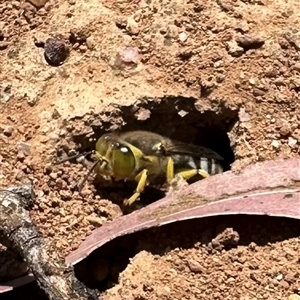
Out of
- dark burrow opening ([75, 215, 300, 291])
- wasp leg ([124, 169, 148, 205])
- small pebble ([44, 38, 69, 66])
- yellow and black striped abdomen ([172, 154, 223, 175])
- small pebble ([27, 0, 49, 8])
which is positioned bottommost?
dark burrow opening ([75, 215, 300, 291])

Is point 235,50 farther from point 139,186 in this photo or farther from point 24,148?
point 24,148

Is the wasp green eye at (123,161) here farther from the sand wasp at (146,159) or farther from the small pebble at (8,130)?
the small pebble at (8,130)

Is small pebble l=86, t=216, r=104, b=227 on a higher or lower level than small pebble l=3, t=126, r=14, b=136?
lower

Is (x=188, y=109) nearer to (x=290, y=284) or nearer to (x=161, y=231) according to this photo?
(x=161, y=231)

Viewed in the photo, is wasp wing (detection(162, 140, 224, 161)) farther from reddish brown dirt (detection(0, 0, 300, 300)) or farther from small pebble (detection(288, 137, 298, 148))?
small pebble (detection(288, 137, 298, 148))

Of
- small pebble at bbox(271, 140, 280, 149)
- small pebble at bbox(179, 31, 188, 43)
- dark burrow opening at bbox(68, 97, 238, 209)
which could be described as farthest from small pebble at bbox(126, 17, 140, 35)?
small pebble at bbox(271, 140, 280, 149)

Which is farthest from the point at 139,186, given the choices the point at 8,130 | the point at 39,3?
the point at 39,3

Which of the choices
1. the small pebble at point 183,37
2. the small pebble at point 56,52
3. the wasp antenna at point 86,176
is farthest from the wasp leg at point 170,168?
the small pebble at point 56,52
